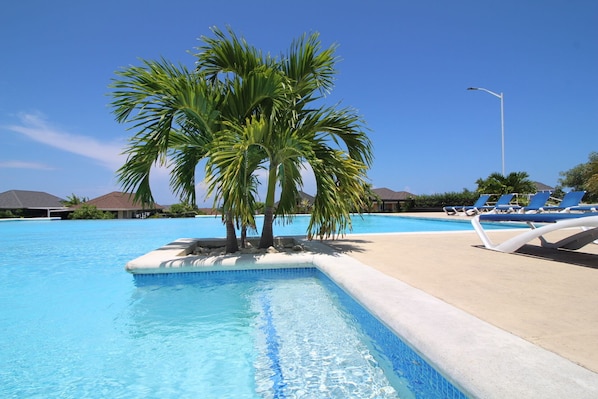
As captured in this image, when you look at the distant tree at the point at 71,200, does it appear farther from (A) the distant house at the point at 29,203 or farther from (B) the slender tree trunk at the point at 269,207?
(B) the slender tree trunk at the point at 269,207

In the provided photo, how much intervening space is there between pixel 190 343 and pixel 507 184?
94.3 ft

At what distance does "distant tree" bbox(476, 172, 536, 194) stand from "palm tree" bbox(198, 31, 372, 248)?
74.7ft

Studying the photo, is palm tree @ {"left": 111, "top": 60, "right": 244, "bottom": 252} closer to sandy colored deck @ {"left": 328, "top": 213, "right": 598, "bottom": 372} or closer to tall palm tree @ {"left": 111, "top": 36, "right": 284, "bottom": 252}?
tall palm tree @ {"left": 111, "top": 36, "right": 284, "bottom": 252}

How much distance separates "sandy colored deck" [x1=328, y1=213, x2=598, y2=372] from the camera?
2.25 metres

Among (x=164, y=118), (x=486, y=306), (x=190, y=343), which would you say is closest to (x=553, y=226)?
(x=486, y=306)

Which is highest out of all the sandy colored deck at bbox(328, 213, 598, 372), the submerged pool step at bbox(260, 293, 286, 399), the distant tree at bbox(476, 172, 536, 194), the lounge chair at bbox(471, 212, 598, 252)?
the distant tree at bbox(476, 172, 536, 194)

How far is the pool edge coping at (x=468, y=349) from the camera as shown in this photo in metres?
1.53

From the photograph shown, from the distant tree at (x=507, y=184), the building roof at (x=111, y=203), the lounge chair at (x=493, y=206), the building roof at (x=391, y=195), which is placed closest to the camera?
the lounge chair at (x=493, y=206)

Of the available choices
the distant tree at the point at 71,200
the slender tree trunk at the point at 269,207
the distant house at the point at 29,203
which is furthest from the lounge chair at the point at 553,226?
the distant tree at the point at 71,200

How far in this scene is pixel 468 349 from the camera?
1948mm

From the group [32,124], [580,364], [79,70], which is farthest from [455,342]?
[32,124]

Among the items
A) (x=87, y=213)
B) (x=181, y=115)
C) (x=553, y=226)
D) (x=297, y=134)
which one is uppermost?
(x=181, y=115)

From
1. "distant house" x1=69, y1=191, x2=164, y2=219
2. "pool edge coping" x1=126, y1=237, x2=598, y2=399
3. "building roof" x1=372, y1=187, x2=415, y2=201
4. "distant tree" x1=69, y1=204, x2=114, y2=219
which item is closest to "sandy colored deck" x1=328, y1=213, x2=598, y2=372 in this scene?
"pool edge coping" x1=126, y1=237, x2=598, y2=399

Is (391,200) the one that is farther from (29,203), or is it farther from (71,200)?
(29,203)
